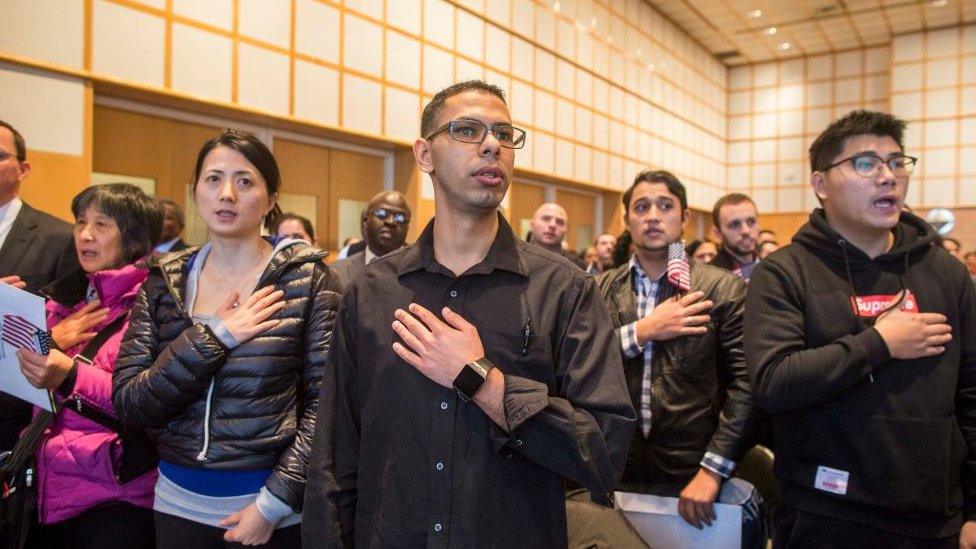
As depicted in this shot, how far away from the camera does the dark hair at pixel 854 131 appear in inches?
82.1

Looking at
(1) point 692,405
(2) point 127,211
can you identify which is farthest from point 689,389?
(2) point 127,211

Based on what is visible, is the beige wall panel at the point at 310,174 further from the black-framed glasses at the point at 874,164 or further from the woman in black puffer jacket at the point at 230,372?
the black-framed glasses at the point at 874,164

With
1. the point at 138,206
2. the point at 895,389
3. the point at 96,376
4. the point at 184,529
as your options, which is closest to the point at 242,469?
the point at 184,529

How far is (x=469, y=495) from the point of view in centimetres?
143

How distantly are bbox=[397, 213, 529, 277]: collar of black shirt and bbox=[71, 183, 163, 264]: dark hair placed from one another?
1.34 meters

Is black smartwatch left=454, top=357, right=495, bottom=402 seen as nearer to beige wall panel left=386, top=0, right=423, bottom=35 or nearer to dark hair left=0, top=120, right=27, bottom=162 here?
dark hair left=0, top=120, right=27, bottom=162

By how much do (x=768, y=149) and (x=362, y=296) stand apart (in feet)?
48.5

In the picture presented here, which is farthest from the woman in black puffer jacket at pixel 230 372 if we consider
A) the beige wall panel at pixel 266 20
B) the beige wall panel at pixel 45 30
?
the beige wall panel at pixel 266 20

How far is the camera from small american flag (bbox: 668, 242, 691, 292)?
249 cm

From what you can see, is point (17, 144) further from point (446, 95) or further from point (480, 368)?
point (480, 368)

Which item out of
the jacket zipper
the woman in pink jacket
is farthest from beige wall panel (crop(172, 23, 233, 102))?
the jacket zipper

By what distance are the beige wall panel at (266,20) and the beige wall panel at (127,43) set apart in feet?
2.47

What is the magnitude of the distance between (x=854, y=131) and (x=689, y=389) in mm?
1019

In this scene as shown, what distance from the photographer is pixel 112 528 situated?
6.81 feet
